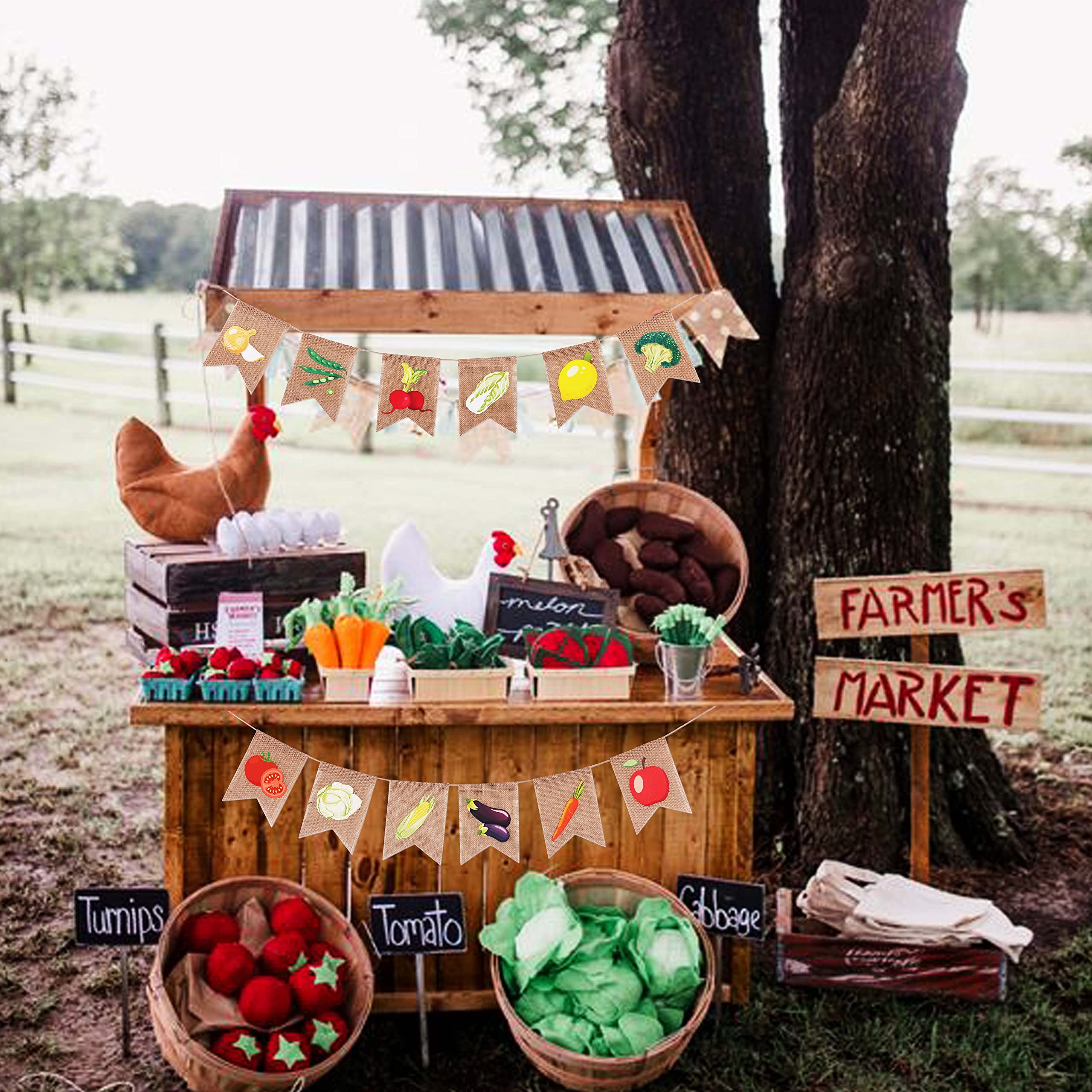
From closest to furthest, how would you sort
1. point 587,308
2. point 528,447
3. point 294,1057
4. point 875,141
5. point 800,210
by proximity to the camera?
1. point 294,1057
2. point 587,308
3. point 875,141
4. point 800,210
5. point 528,447

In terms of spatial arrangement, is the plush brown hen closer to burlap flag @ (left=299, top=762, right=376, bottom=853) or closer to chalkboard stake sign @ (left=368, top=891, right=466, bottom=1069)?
burlap flag @ (left=299, top=762, right=376, bottom=853)

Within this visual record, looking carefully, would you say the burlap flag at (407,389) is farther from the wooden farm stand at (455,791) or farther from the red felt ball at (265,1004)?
the red felt ball at (265,1004)

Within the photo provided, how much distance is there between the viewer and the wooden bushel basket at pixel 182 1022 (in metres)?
2.64

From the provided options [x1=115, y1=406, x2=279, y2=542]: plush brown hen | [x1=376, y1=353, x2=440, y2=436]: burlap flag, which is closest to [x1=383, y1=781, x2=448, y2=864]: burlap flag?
[x1=376, y1=353, x2=440, y2=436]: burlap flag

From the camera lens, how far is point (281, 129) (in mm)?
15945

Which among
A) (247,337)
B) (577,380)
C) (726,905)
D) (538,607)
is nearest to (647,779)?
(726,905)

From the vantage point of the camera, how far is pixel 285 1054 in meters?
2.69

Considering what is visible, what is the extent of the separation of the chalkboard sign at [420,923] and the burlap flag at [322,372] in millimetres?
1073

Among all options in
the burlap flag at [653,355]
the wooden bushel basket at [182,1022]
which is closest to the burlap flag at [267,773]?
the wooden bushel basket at [182,1022]

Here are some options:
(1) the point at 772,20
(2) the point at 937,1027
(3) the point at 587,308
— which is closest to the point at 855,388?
(3) the point at 587,308

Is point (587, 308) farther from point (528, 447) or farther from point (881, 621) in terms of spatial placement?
point (528, 447)

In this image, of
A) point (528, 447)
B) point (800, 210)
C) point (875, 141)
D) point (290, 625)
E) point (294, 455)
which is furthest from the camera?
point (528, 447)

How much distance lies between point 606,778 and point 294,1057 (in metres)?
0.87

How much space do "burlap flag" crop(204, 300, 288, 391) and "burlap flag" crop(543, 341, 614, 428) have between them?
60cm
